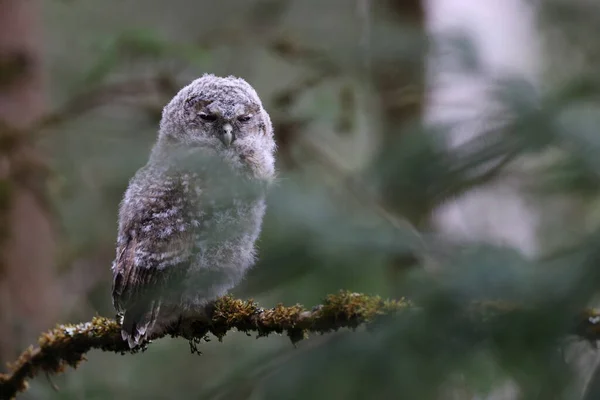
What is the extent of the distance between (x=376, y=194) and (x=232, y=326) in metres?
0.61

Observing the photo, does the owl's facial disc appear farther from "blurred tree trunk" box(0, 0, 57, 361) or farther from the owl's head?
"blurred tree trunk" box(0, 0, 57, 361)

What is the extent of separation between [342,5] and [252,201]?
4.08 meters

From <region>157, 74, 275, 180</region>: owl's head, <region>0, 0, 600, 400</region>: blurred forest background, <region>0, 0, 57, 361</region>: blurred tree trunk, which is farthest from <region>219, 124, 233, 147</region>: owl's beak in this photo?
<region>0, 0, 57, 361</region>: blurred tree trunk

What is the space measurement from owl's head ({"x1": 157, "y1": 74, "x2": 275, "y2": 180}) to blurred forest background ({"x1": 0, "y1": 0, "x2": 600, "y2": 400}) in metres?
0.25

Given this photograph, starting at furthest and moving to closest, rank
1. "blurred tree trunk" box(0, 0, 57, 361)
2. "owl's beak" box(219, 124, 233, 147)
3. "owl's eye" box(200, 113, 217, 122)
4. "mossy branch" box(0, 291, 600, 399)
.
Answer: "blurred tree trunk" box(0, 0, 57, 361) < "owl's eye" box(200, 113, 217, 122) < "owl's beak" box(219, 124, 233, 147) < "mossy branch" box(0, 291, 600, 399)

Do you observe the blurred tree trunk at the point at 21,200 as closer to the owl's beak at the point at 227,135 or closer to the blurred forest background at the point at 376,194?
the blurred forest background at the point at 376,194

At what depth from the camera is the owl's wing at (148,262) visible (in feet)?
6.86

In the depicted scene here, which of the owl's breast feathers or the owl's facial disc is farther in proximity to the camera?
the owl's facial disc

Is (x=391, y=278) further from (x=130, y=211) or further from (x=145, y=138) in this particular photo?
(x=145, y=138)

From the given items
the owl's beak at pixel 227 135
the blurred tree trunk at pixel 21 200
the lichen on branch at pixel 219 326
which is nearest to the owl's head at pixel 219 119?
the owl's beak at pixel 227 135

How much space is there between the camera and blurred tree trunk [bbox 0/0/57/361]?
15.4ft

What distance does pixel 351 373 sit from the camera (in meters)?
1.45

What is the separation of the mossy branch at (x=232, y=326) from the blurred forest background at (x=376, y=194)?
4 centimetres

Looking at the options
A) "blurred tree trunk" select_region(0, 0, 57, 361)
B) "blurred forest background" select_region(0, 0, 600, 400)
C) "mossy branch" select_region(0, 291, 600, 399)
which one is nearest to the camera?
"blurred forest background" select_region(0, 0, 600, 400)
